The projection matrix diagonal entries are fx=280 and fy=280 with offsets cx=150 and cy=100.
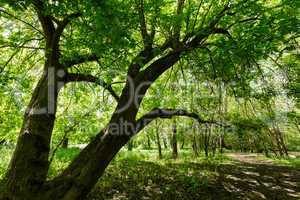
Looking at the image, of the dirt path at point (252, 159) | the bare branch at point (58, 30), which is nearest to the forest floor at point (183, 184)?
the bare branch at point (58, 30)

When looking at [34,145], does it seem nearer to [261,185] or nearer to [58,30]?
[58,30]

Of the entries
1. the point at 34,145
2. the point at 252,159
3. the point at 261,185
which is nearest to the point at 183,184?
the point at 261,185

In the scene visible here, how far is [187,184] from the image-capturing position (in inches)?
408

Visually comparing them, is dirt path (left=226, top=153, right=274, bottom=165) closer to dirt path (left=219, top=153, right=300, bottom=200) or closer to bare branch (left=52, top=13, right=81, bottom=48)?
dirt path (left=219, top=153, right=300, bottom=200)

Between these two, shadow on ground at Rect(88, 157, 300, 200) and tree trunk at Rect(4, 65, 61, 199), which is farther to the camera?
shadow on ground at Rect(88, 157, 300, 200)

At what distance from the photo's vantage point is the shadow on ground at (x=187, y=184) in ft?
30.7

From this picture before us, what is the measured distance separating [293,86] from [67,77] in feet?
30.4

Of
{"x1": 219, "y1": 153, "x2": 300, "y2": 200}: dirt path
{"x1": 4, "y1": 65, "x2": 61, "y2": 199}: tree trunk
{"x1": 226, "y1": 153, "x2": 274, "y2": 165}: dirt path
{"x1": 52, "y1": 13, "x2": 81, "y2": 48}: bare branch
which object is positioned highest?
{"x1": 52, "y1": 13, "x2": 81, "y2": 48}: bare branch

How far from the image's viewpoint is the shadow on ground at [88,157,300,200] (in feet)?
30.7

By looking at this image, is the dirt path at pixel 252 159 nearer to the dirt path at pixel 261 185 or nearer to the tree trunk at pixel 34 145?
the dirt path at pixel 261 185

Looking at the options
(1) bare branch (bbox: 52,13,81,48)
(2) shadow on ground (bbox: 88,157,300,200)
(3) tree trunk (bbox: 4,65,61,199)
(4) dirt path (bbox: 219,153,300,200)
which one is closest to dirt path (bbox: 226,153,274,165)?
(4) dirt path (bbox: 219,153,300,200)

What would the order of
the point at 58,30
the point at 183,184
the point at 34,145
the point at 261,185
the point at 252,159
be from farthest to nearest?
the point at 252,159, the point at 261,185, the point at 183,184, the point at 58,30, the point at 34,145

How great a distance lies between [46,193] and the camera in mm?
5145

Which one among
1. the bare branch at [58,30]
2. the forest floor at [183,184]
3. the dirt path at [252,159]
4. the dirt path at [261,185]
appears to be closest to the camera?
the bare branch at [58,30]
